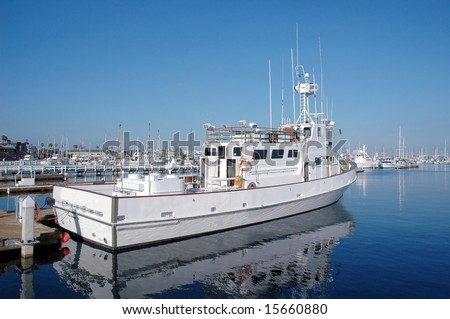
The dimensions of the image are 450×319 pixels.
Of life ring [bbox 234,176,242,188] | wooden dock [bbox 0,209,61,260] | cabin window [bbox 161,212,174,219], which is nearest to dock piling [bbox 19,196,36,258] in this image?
wooden dock [bbox 0,209,61,260]

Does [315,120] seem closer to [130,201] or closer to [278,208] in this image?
[278,208]

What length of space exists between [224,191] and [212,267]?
4026mm

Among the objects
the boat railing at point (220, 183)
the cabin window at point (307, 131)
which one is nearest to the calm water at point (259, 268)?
the boat railing at point (220, 183)

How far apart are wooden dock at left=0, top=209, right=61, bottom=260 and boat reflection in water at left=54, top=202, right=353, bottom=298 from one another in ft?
2.20

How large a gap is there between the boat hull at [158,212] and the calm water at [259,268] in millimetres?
472

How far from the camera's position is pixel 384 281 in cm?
910

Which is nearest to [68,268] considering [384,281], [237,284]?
[237,284]

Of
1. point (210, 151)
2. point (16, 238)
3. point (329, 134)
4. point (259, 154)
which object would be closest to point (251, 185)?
point (259, 154)

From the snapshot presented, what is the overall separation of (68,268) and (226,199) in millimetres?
6189

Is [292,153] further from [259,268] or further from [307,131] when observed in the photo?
[259,268]

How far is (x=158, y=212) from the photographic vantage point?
12.0m

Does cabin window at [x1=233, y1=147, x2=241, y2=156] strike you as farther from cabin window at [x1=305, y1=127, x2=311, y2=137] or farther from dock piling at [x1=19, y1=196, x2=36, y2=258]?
dock piling at [x1=19, y1=196, x2=36, y2=258]

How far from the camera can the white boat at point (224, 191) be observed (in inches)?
461
